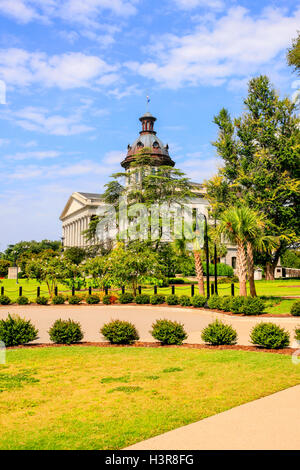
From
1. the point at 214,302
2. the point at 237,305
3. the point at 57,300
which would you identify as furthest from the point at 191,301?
the point at 57,300

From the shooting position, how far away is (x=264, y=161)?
46.1 meters

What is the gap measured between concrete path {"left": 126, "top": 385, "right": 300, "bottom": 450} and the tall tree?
39.5 meters

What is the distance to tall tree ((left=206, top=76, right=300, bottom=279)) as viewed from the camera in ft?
149

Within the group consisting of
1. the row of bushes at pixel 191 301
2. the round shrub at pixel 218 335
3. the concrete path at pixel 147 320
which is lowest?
the concrete path at pixel 147 320

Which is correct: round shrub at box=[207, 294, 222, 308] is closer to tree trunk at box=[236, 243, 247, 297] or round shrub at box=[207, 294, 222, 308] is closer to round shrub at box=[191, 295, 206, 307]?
round shrub at box=[191, 295, 206, 307]

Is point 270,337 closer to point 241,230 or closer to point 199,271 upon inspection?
point 241,230

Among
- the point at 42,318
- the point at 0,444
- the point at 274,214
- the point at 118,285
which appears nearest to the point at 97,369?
the point at 0,444

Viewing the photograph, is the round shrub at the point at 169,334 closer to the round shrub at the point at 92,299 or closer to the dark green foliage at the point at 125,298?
the dark green foliage at the point at 125,298

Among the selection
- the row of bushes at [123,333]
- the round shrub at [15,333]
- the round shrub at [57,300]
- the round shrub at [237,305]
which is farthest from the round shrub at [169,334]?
the round shrub at [57,300]

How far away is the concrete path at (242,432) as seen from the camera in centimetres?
493

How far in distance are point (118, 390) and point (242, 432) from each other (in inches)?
113

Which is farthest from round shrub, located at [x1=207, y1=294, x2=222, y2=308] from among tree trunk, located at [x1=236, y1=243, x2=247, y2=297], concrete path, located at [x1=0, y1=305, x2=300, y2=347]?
tree trunk, located at [x1=236, y1=243, x2=247, y2=297]

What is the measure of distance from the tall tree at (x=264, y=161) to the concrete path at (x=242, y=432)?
39.5 meters
